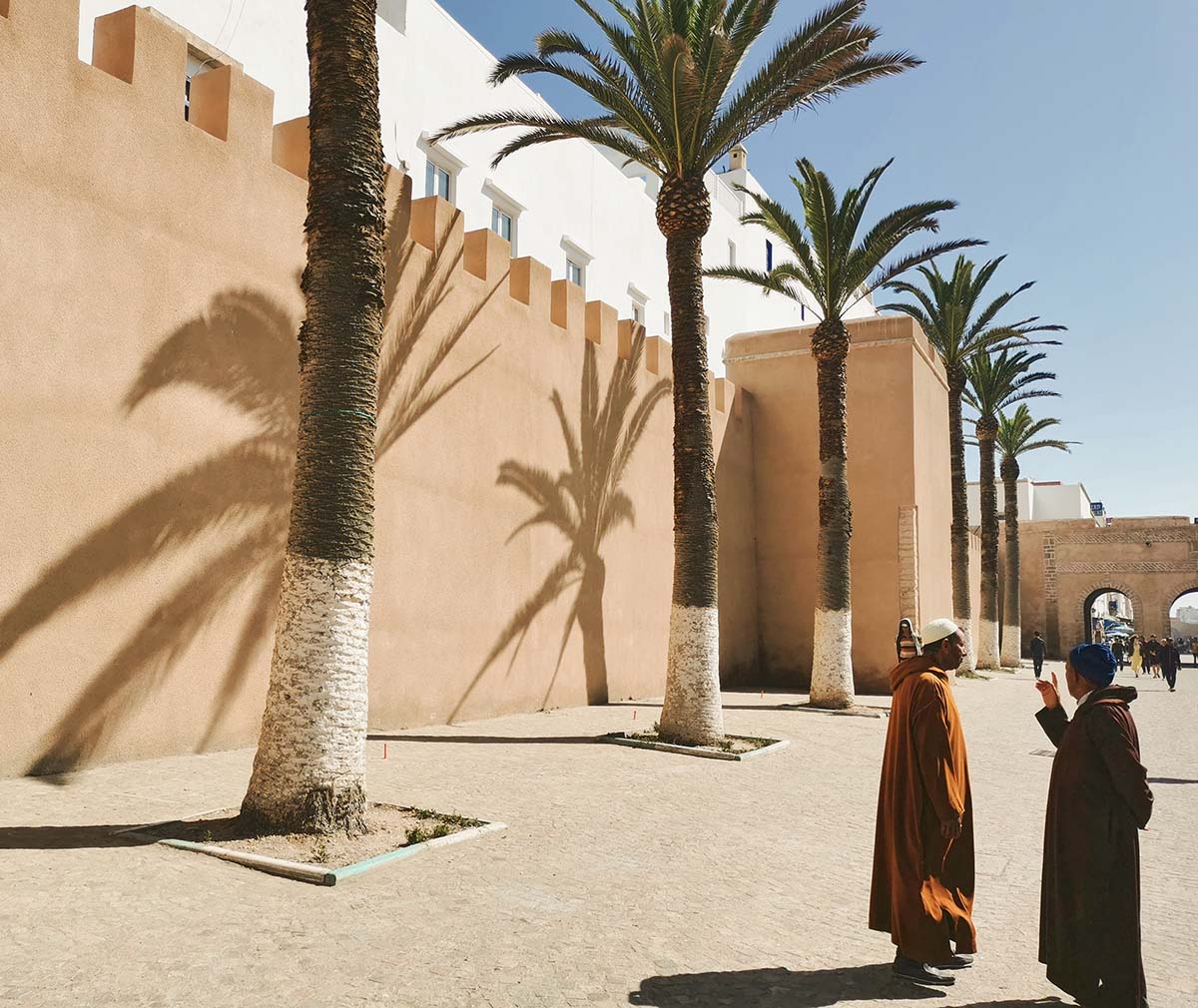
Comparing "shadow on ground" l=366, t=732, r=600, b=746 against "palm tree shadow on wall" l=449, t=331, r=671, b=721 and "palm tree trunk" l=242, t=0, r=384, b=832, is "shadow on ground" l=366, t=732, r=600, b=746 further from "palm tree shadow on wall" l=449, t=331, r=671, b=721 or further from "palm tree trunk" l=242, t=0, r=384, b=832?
"palm tree trunk" l=242, t=0, r=384, b=832

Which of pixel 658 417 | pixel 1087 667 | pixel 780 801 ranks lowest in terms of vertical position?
pixel 780 801

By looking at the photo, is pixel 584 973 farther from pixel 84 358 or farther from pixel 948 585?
pixel 948 585

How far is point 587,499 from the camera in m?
16.3

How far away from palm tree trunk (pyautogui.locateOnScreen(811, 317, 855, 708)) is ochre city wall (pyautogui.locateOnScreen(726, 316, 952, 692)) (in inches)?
190

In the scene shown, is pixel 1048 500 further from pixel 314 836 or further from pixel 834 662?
pixel 314 836

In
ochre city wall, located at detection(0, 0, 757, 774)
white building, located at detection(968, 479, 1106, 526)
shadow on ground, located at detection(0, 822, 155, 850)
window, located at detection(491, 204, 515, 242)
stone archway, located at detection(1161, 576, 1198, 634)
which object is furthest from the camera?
white building, located at detection(968, 479, 1106, 526)

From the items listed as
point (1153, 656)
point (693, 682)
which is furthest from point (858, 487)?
point (1153, 656)

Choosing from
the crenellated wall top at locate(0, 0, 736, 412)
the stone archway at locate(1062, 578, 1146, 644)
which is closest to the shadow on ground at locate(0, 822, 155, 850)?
the crenellated wall top at locate(0, 0, 736, 412)

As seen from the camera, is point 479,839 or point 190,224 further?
point 190,224

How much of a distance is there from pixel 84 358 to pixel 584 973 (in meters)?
6.92

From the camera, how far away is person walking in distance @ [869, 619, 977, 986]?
440 centimetres


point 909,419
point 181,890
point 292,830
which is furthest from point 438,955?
point 909,419

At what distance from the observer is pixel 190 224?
9.51 m

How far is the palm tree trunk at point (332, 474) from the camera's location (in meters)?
6.34
